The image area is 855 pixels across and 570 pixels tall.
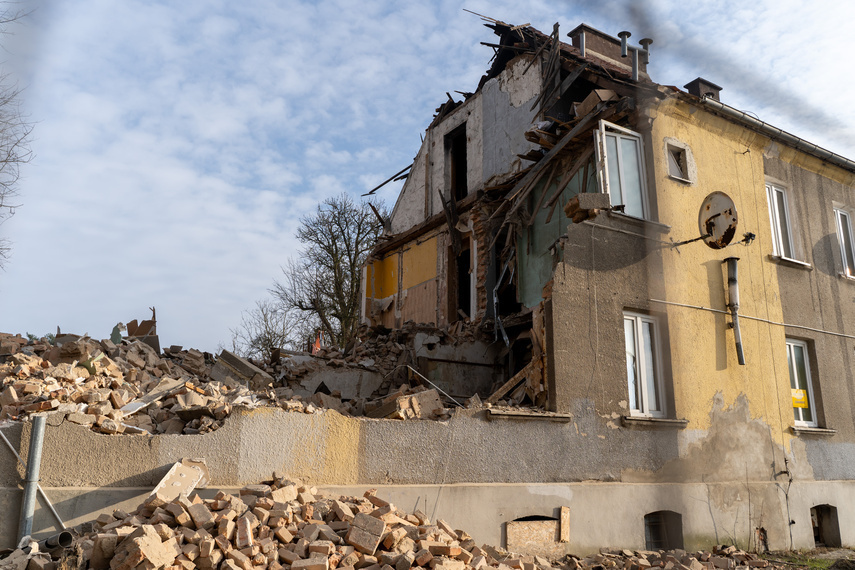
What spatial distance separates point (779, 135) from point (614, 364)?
581cm

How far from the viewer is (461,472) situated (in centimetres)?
705

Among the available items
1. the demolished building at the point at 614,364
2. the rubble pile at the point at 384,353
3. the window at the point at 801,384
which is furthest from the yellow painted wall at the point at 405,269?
the window at the point at 801,384

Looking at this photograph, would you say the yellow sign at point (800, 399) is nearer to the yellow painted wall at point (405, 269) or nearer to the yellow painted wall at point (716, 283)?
the yellow painted wall at point (716, 283)

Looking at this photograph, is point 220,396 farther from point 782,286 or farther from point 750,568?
point 782,286

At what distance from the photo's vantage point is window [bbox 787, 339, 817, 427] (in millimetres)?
10422

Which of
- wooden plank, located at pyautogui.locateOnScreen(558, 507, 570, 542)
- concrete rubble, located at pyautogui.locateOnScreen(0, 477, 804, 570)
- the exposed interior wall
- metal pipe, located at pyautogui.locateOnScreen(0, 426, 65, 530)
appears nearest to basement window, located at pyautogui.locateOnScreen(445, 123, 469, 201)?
the exposed interior wall

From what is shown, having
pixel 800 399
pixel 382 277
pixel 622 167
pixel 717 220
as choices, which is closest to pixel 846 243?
pixel 800 399

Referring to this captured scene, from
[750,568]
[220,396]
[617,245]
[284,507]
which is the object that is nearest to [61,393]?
[220,396]

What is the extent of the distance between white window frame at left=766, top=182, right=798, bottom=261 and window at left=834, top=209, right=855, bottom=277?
1.43m

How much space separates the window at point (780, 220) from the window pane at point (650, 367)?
3624mm

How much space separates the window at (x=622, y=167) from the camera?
9305 mm

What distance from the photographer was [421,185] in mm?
17125

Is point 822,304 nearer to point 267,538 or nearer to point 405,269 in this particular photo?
point 405,269

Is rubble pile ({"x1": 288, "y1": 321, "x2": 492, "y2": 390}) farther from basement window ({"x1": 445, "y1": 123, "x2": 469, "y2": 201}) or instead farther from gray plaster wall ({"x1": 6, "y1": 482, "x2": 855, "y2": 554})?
gray plaster wall ({"x1": 6, "y1": 482, "x2": 855, "y2": 554})
